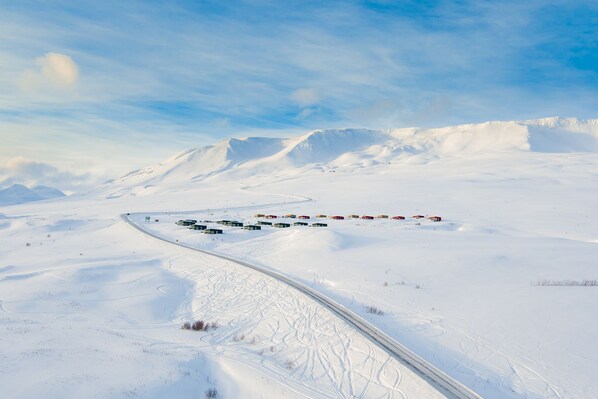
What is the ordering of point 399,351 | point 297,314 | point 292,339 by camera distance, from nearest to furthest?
point 399,351, point 292,339, point 297,314

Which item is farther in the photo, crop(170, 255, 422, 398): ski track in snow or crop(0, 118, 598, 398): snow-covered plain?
crop(170, 255, 422, 398): ski track in snow

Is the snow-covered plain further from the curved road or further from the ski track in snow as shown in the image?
the curved road

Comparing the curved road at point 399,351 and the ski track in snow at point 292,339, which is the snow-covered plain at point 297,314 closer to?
the ski track in snow at point 292,339

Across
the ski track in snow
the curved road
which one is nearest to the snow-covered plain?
the ski track in snow

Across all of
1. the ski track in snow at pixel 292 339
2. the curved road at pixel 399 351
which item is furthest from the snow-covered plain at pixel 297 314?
the curved road at pixel 399 351

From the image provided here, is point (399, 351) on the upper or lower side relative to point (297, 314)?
lower

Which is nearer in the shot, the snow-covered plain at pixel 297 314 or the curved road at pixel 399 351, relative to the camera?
the curved road at pixel 399 351

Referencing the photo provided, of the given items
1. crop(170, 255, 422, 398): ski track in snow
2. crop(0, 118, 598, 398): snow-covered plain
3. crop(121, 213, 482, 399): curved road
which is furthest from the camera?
crop(170, 255, 422, 398): ski track in snow

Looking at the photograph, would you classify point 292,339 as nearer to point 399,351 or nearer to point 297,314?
point 297,314

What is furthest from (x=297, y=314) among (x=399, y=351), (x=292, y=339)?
(x=399, y=351)

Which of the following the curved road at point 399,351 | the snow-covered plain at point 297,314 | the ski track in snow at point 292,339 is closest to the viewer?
the curved road at point 399,351

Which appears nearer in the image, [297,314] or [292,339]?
[292,339]
